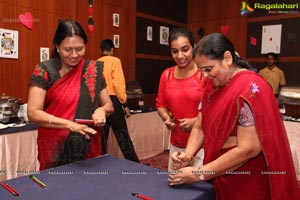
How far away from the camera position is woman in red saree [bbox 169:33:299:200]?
102 centimetres

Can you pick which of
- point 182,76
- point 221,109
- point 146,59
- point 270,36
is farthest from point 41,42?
point 270,36

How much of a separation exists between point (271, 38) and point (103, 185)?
468 cm

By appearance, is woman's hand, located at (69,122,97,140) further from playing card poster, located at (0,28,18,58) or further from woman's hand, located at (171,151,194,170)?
playing card poster, located at (0,28,18,58)

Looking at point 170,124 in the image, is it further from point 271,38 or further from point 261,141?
point 271,38

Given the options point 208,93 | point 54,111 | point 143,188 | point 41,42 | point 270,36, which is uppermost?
point 270,36

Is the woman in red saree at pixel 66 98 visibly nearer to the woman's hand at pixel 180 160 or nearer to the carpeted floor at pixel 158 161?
the woman's hand at pixel 180 160

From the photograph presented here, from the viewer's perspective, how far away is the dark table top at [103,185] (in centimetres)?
101

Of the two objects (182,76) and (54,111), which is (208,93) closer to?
(182,76)

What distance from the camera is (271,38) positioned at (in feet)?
16.2

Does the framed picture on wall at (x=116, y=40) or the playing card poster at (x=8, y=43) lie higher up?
the framed picture on wall at (x=116, y=40)

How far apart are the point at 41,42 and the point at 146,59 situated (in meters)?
2.03

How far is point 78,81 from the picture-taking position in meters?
1.51

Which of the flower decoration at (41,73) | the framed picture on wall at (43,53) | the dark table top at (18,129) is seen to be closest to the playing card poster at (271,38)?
the framed picture on wall at (43,53)

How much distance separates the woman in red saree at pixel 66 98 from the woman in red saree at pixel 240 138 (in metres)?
0.57
